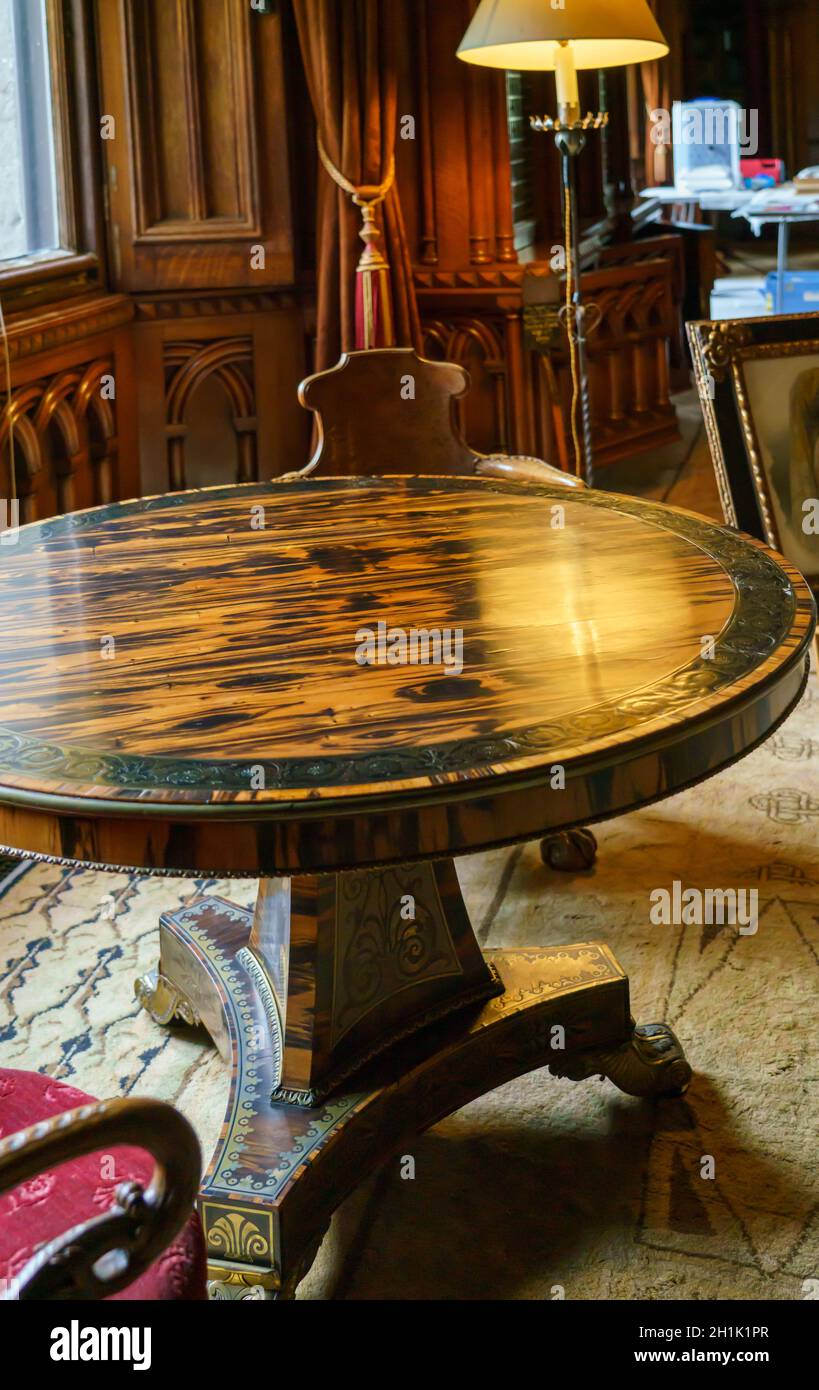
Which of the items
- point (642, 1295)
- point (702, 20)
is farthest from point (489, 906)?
point (702, 20)

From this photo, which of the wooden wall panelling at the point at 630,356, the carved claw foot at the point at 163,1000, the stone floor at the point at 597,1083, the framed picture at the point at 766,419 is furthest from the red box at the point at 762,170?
the carved claw foot at the point at 163,1000

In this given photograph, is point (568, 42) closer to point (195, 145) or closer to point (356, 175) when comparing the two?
point (356, 175)

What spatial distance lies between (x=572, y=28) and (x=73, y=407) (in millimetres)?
1625

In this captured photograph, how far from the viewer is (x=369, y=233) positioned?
3.96 meters

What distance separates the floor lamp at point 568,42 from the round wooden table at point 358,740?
1123 millimetres

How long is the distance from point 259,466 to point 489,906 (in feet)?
7.00

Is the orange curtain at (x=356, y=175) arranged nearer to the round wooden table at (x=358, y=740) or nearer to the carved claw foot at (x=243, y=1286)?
the round wooden table at (x=358, y=740)

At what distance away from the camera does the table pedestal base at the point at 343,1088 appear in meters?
1.64

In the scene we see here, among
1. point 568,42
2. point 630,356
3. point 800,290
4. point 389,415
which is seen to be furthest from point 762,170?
point 389,415

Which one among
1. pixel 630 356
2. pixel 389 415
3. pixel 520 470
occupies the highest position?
pixel 630 356

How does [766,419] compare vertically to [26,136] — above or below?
below

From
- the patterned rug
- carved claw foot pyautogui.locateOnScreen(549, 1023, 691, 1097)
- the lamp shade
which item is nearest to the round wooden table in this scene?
carved claw foot pyautogui.locateOnScreen(549, 1023, 691, 1097)

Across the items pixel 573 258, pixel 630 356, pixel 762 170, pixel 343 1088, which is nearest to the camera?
pixel 343 1088
